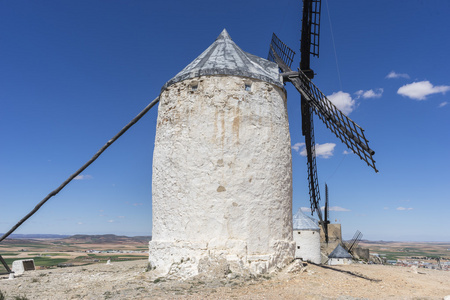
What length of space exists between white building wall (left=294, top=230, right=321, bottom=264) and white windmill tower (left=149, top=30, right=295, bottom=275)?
12.8 metres

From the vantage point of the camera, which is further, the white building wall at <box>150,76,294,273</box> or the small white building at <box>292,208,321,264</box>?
the small white building at <box>292,208,321,264</box>

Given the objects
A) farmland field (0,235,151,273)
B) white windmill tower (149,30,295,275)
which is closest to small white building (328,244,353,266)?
farmland field (0,235,151,273)

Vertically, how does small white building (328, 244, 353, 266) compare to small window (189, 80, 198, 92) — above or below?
below

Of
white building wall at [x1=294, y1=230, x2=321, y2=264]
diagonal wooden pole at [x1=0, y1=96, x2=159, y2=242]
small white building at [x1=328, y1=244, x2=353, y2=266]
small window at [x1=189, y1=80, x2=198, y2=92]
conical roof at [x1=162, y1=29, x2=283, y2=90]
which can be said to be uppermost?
conical roof at [x1=162, y1=29, x2=283, y2=90]

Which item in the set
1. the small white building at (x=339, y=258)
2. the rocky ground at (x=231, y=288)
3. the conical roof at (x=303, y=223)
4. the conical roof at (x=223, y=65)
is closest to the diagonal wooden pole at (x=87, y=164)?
the conical roof at (x=223, y=65)

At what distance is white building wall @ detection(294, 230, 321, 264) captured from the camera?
19.7 meters

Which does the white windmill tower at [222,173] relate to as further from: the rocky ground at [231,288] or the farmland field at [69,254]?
the farmland field at [69,254]

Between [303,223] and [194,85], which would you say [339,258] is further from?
[194,85]

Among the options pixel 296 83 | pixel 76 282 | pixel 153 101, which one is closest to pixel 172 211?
pixel 76 282

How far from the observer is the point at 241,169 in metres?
7.29

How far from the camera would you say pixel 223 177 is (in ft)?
23.6

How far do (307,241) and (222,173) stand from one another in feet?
47.5

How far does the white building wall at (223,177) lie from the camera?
7.05 metres

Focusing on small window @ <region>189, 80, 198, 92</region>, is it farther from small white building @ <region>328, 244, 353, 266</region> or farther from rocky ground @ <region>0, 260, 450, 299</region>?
small white building @ <region>328, 244, 353, 266</region>
